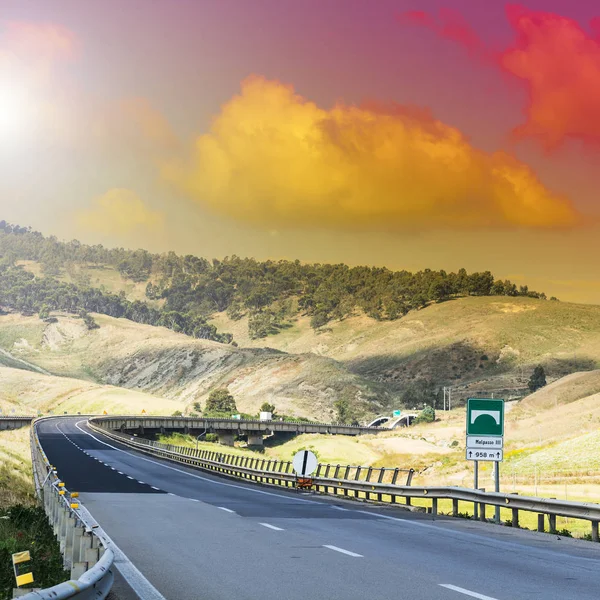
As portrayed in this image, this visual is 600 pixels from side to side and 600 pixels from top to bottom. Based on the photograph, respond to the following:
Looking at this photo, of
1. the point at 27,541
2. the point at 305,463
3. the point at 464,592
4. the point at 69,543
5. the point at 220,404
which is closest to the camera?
the point at 464,592

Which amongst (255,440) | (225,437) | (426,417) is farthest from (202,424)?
(426,417)

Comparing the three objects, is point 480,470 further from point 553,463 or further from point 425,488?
point 425,488

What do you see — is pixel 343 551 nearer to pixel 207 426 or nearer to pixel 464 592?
pixel 464 592

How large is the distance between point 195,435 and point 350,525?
404ft

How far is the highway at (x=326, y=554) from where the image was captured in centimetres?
1195

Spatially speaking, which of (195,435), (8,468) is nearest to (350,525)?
(8,468)

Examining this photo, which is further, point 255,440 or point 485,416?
point 255,440

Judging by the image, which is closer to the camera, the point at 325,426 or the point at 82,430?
the point at 82,430

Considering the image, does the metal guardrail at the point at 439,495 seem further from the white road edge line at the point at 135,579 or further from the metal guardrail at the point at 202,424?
the metal guardrail at the point at 202,424

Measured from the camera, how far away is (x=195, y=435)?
14300cm

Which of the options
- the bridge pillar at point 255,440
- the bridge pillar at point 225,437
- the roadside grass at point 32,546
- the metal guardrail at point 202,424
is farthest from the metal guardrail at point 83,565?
the bridge pillar at point 225,437

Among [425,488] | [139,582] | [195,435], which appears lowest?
[139,582]

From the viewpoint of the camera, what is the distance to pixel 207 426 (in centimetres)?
14000

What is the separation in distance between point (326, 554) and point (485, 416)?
30.1ft
